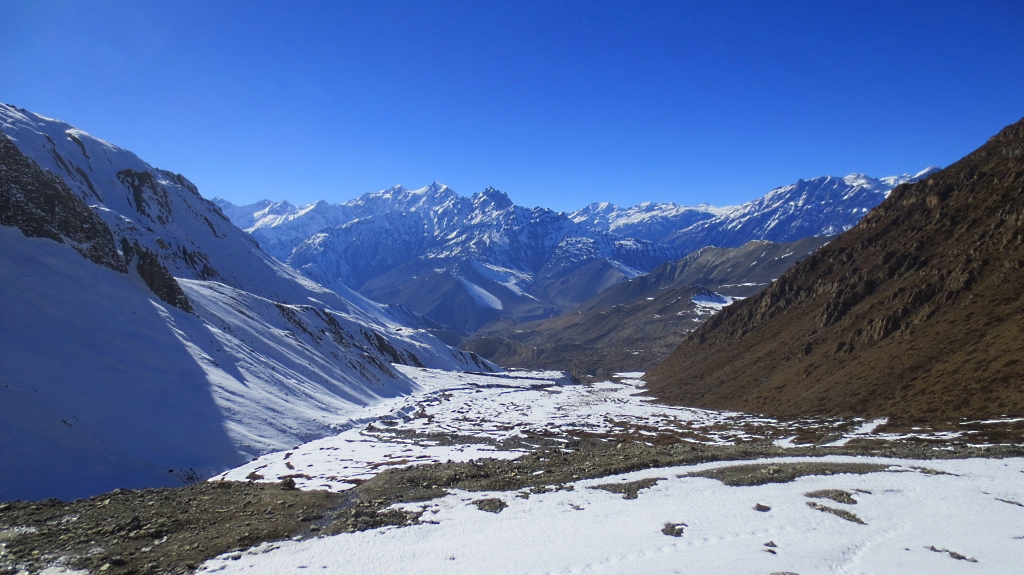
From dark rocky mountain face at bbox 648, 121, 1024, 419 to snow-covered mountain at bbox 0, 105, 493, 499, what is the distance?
172 ft

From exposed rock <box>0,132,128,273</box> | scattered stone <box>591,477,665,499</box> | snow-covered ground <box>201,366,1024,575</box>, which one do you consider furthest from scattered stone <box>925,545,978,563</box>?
exposed rock <box>0,132,128,273</box>

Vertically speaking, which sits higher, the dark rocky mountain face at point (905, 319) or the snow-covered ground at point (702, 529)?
the dark rocky mountain face at point (905, 319)

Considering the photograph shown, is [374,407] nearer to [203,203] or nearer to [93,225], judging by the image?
[93,225]

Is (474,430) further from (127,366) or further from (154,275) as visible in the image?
(154,275)

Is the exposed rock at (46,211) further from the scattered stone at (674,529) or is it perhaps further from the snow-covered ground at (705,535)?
the scattered stone at (674,529)

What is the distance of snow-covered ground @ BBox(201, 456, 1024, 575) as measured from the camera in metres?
13.8

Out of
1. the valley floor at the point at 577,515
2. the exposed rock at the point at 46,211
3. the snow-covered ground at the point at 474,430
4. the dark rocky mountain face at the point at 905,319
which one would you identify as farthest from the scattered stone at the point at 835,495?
the exposed rock at the point at 46,211

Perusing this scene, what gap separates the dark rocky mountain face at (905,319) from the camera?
42938 mm

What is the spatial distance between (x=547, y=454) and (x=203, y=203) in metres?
154

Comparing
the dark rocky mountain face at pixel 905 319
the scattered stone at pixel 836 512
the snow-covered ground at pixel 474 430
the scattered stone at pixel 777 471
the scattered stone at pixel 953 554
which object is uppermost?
the dark rocky mountain face at pixel 905 319

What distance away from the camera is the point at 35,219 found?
144ft

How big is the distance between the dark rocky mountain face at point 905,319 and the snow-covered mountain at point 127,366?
52319 mm

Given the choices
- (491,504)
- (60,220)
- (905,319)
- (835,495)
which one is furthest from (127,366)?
(905,319)

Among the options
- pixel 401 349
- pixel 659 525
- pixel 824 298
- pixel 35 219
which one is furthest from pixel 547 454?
pixel 401 349
